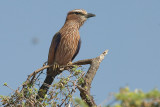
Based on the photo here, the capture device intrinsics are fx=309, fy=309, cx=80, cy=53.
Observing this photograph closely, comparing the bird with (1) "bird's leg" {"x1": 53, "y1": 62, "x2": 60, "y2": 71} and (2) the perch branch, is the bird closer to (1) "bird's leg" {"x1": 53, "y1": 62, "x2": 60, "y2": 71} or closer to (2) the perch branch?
(1) "bird's leg" {"x1": 53, "y1": 62, "x2": 60, "y2": 71}

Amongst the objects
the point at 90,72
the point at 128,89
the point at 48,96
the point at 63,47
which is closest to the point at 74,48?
the point at 63,47

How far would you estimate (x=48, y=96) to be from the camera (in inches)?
185

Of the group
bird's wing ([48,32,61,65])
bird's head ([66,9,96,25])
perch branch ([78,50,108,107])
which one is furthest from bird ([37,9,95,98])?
perch branch ([78,50,108,107])

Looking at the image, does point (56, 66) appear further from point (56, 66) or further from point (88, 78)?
point (88, 78)

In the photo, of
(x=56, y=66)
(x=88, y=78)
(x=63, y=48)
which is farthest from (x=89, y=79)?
(x=63, y=48)

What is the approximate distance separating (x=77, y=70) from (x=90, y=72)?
25 centimetres

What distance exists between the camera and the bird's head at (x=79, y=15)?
7.75 m

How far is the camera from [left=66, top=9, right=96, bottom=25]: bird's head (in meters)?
7.75

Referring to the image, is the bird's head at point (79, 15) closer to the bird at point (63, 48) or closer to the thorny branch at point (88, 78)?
the bird at point (63, 48)

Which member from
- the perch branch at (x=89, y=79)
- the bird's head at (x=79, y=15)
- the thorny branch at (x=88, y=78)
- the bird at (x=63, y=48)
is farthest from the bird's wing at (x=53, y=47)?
the perch branch at (x=89, y=79)

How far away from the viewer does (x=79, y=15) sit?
787 cm

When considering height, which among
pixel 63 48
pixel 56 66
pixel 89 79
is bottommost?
pixel 89 79

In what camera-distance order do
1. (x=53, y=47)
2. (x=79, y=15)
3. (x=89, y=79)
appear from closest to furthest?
(x=89, y=79), (x=53, y=47), (x=79, y=15)

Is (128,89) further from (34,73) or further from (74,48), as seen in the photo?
(74,48)
